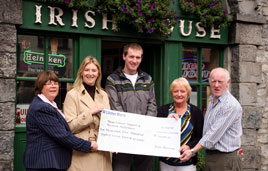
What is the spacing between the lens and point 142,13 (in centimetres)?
480

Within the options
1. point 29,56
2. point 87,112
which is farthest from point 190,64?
point 87,112

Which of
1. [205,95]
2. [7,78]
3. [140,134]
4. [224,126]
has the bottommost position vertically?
[140,134]

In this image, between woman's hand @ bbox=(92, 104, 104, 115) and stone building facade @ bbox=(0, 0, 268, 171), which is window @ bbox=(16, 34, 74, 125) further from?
stone building facade @ bbox=(0, 0, 268, 171)

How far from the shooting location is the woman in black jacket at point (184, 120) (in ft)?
11.5

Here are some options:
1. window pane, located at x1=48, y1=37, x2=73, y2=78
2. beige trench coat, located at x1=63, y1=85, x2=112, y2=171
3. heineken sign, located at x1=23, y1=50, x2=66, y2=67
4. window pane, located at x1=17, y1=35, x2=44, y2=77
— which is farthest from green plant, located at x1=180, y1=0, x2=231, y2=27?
beige trench coat, located at x1=63, y1=85, x2=112, y2=171

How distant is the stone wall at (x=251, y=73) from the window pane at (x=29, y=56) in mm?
3495

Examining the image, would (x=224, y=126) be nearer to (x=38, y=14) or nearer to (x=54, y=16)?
(x=54, y=16)

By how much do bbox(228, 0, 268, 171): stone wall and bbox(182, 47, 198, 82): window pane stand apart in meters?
0.70

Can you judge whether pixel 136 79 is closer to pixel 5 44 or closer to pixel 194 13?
pixel 5 44

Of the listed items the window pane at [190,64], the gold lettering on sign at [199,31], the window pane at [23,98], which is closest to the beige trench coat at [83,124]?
the window pane at [23,98]

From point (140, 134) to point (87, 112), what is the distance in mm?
674

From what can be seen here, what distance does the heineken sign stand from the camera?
181 inches

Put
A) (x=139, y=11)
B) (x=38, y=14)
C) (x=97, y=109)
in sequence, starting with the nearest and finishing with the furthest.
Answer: (x=97, y=109) → (x=38, y=14) → (x=139, y=11)

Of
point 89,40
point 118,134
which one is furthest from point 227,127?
point 89,40
